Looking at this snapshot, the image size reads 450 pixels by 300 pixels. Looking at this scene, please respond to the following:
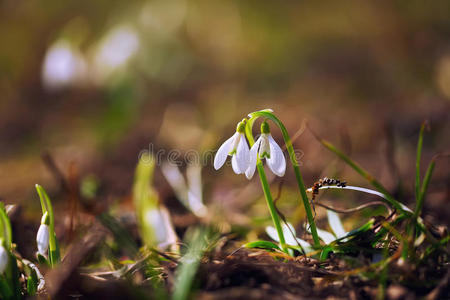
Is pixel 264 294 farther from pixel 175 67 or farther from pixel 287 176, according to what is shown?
pixel 175 67

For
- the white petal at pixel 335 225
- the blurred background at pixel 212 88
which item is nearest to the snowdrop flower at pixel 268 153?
the white petal at pixel 335 225

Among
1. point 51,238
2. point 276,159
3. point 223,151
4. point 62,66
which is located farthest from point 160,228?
point 62,66

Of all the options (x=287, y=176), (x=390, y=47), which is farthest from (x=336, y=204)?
(x=390, y=47)

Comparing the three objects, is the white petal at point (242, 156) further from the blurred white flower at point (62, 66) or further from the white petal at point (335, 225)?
the blurred white flower at point (62, 66)

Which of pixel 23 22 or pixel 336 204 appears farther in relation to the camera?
pixel 23 22

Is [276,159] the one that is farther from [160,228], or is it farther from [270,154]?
[160,228]

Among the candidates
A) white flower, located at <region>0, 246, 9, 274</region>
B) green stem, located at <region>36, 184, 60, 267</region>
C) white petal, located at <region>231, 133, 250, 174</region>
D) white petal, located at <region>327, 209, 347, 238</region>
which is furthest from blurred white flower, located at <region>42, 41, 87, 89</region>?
white petal, located at <region>327, 209, 347, 238</region>

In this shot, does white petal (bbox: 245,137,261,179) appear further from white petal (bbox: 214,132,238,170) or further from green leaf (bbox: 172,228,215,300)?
green leaf (bbox: 172,228,215,300)
